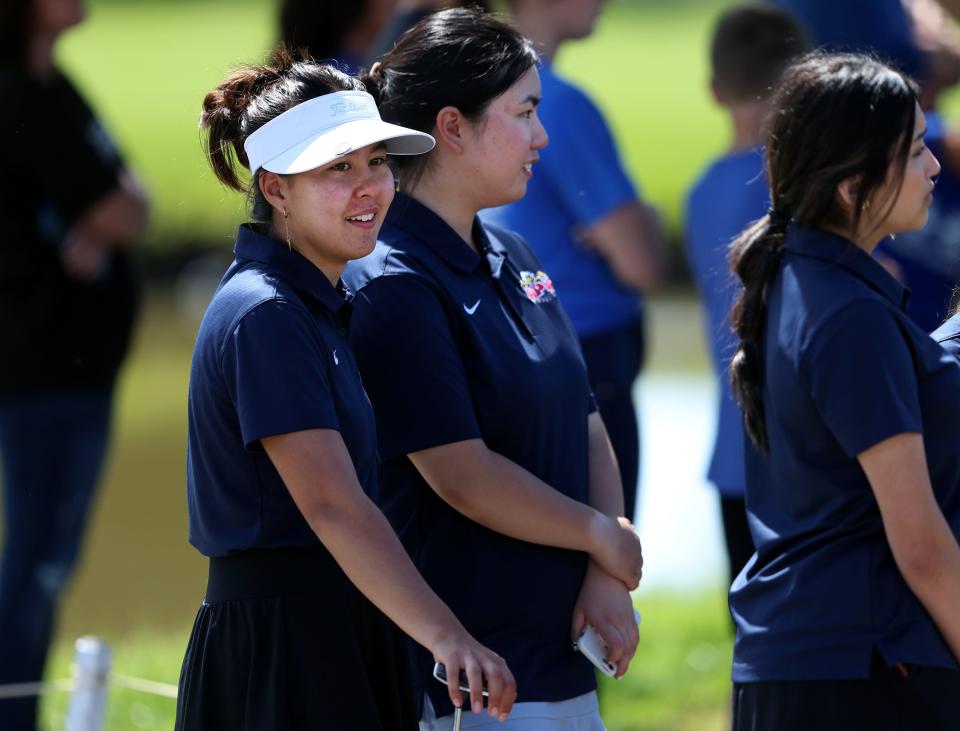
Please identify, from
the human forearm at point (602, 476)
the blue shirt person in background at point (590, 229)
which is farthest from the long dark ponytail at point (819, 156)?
the blue shirt person in background at point (590, 229)

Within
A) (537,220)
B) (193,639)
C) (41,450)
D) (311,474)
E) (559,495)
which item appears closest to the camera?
(311,474)

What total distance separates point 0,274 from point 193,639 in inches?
89.8

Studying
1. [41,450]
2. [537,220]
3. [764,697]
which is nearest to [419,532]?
[764,697]

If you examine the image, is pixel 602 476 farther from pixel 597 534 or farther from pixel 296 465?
pixel 296 465

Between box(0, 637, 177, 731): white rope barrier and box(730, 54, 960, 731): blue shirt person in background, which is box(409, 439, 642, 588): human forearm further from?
box(0, 637, 177, 731): white rope barrier

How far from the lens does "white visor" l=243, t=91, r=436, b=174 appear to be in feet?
7.63

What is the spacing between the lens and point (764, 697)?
247 cm

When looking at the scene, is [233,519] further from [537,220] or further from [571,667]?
[537,220]

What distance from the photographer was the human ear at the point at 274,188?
Answer: 238 cm

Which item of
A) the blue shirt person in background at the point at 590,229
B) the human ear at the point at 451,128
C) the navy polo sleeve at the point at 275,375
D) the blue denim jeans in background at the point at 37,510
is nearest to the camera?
the navy polo sleeve at the point at 275,375

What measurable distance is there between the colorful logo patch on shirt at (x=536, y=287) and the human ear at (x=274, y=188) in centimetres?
54

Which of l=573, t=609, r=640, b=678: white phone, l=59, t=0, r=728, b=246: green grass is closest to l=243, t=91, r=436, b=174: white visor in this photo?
l=573, t=609, r=640, b=678: white phone

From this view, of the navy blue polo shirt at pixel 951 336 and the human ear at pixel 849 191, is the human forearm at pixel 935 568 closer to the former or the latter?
the navy blue polo shirt at pixel 951 336

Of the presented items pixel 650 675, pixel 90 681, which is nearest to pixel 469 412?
pixel 90 681
